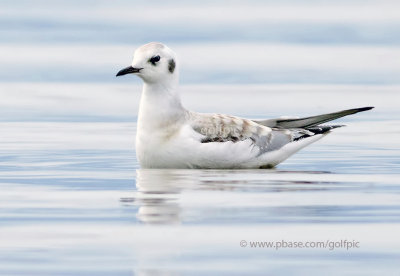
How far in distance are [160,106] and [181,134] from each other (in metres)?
0.61

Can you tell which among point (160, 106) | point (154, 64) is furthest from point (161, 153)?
point (154, 64)

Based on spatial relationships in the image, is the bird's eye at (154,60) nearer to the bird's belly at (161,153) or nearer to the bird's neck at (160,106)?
the bird's neck at (160,106)

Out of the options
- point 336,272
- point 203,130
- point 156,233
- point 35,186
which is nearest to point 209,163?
point 203,130

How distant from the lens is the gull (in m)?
15.9

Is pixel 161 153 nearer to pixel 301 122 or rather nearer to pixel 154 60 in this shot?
pixel 154 60

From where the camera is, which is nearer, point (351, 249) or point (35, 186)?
point (351, 249)

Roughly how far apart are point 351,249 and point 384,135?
11.0m

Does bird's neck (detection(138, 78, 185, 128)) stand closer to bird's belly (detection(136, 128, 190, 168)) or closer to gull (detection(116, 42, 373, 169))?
gull (detection(116, 42, 373, 169))

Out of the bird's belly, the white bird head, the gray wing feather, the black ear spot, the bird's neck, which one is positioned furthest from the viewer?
the gray wing feather

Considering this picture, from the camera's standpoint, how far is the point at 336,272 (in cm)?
902

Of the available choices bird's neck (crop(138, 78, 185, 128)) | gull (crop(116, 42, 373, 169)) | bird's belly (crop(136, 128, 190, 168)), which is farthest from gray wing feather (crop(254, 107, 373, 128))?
bird's belly (crop(136, 128, 190, 168))

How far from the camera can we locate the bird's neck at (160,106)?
16188 millimetres

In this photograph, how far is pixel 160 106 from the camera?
53.7ft

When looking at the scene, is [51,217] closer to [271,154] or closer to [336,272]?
[336,272]
